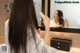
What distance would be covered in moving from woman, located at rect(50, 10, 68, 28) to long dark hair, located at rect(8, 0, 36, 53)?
0.44 meters

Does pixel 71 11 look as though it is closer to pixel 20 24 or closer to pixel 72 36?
pixel 72 36

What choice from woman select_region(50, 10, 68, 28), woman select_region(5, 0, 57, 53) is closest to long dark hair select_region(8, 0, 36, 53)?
woman select_region(5, 0, 57, 53)

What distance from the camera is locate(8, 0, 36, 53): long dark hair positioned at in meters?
1.08

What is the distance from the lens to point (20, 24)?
108cm

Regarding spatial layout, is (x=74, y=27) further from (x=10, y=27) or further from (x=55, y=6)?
(x=10, y=27)

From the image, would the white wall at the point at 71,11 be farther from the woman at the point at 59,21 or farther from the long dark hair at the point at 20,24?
the long dark hair at the point at 20,24

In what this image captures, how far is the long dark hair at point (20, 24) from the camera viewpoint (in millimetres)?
1081

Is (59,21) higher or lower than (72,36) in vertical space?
higher

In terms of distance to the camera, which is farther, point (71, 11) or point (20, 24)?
point (71, 11)

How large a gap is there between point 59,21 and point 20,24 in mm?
498

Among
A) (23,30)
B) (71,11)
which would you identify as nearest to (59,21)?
(71,11)

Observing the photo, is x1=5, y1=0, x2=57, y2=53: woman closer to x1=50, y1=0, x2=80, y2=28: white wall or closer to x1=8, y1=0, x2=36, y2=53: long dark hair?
x1=8, y1=0, x2=36, y2=53: long dark hair

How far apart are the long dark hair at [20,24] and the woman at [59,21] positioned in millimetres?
436

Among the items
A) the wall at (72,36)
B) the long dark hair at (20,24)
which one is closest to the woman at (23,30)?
the long dark hair at (20,24)
